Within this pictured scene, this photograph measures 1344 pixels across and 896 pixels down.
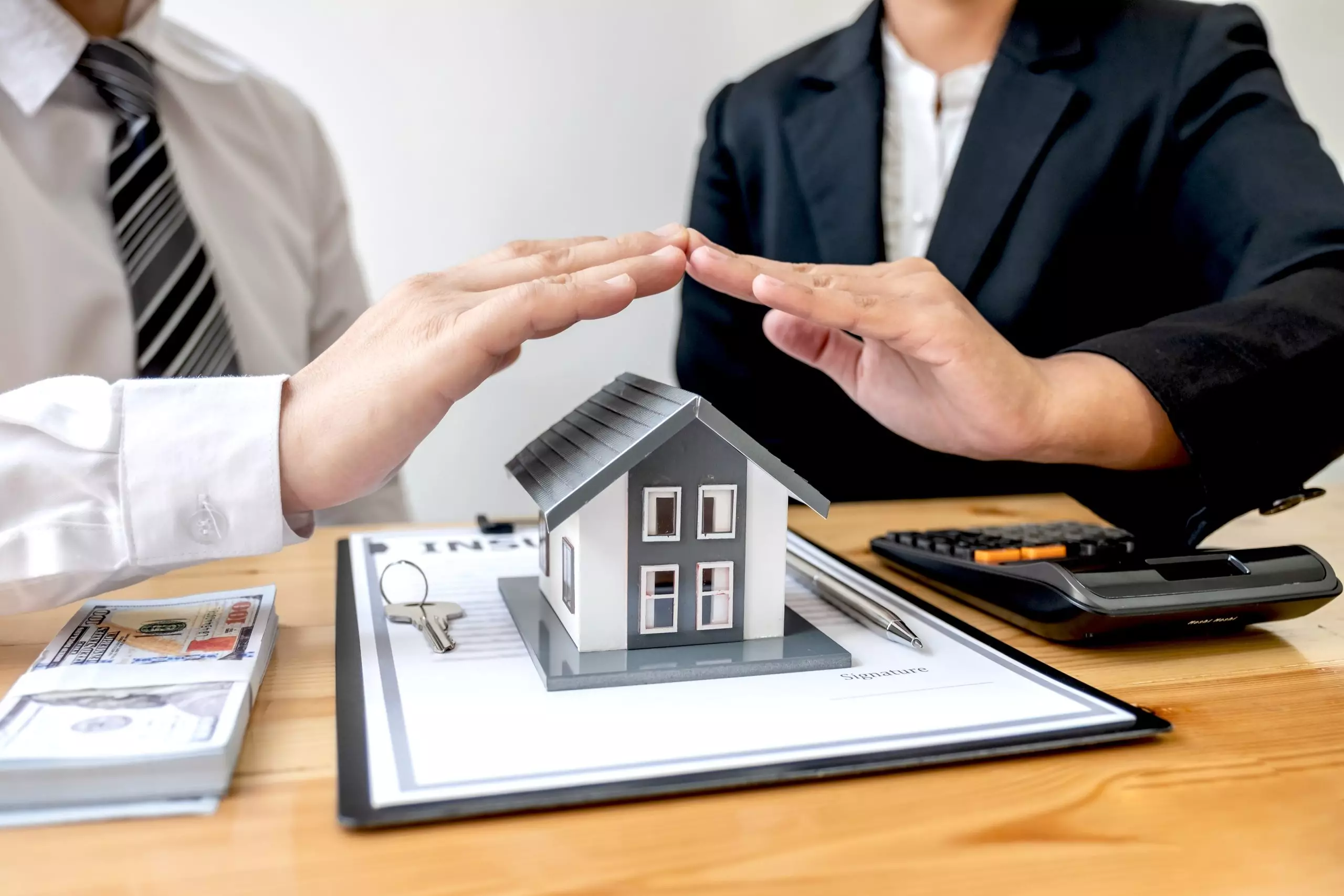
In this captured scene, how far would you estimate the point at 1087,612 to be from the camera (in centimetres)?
60

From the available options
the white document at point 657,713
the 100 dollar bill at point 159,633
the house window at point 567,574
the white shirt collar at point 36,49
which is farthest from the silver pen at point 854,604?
the white shirt collar at point 36,49

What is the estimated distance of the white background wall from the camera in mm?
1764

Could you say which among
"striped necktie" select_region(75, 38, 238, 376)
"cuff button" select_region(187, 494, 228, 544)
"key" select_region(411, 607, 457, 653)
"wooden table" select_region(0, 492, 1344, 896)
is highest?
"striped necktie" select_region(75, 38, 238, 376)

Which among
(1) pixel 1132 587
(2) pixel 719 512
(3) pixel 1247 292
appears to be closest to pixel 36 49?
(2) pixel 719 512

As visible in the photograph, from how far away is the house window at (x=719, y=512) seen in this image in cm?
63

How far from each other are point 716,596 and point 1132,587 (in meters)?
0.27

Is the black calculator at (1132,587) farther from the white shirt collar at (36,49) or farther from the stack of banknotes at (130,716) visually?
the white shirt collar at (36,49)

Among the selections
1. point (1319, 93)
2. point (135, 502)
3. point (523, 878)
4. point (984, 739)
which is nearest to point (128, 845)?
point (523, 878)

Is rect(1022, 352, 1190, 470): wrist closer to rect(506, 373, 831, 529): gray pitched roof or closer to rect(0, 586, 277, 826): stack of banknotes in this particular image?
rect(506, 373, 831, 529): gray pitched roof

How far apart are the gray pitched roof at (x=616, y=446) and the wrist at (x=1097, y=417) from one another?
0.26 meters

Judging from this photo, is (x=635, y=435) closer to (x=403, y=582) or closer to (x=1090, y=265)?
(x=403, y=582)

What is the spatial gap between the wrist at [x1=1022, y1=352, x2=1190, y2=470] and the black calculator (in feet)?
0.34

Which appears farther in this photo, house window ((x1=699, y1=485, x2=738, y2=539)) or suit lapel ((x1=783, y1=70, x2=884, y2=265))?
suit lapel ((x1=783, y1=70, x2=884, y2=265))
